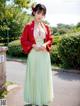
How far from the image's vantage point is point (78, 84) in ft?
27.6

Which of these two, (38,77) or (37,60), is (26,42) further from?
(38,77)

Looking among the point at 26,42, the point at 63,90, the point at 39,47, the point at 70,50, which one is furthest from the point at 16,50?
the point at 39,47

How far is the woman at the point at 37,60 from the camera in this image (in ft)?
18.3

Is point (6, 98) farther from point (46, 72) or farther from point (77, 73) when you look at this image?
point (77, 73)

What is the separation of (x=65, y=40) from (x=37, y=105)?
5.62 metres

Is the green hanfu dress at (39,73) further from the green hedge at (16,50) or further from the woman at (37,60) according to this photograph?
the green hedge at (16,50)

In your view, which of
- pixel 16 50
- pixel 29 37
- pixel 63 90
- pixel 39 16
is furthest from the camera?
pixel 16 50

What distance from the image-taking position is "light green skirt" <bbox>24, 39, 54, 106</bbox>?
5.60m

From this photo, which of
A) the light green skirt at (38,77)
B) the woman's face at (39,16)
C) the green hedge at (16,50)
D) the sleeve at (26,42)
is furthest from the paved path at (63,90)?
the green hedge at (16,50)

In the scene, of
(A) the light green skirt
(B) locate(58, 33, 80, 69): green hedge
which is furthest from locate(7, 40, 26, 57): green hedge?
(A) the light green skirt

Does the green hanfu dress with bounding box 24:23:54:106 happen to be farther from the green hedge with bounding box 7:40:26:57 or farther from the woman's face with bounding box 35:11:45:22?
the green hedge with bounding box 7:40:26:57

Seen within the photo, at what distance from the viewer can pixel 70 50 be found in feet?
36.2

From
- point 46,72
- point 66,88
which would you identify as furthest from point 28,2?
point 46,72

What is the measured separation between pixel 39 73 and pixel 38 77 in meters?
0.07
